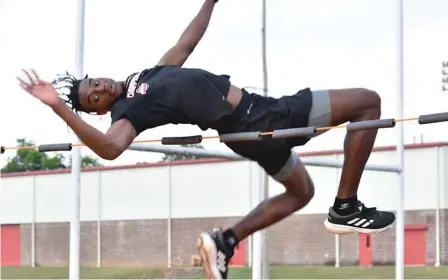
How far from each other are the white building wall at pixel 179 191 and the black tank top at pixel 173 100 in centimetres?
1527

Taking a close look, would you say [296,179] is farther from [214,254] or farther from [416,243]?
[416,243]

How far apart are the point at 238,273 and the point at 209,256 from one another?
1559 cm

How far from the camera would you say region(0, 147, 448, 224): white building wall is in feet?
63.7

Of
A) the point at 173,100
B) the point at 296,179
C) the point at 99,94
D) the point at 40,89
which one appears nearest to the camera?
the point at 40,89

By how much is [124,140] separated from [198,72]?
0.46 m

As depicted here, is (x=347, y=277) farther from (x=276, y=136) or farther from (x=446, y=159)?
(x=276, y=136)

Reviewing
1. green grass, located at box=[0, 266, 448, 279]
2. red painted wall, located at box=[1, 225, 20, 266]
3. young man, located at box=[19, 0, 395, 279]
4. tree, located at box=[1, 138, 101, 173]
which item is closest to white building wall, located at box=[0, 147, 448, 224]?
red painted wall, located at box=[1, 225, 20, 266]

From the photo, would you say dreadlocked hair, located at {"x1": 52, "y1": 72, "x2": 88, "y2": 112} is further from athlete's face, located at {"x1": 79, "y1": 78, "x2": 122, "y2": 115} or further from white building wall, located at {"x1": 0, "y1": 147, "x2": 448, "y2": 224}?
white building wall, located at {"x1": 0, "y1": 147, "x2": 448, "y2": 224}

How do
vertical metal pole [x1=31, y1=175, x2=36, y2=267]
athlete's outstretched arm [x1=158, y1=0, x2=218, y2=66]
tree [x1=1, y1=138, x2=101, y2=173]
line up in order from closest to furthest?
athlete's outstretched arm [x1=158, y1=0, x2=218, y2=66]
vertical metal pole [x1=31, y1=175, x2=36, y2=267]
tree [x1=1, y1=138, x2=101, y2=173]

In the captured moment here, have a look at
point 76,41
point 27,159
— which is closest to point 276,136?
point 76,41

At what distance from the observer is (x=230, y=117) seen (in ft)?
13.0

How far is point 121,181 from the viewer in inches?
891

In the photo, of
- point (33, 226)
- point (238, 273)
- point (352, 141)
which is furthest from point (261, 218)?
point (33, 226)

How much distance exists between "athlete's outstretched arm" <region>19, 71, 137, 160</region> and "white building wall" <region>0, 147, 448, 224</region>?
50.8 ft
